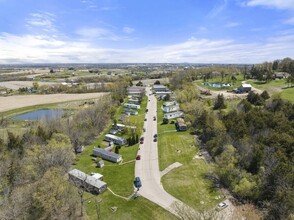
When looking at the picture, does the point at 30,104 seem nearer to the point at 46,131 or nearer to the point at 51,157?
the point at 46,131

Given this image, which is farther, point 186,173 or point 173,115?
point 173,115

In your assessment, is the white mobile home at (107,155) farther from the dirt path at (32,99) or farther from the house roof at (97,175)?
the dirt path at (32,99)

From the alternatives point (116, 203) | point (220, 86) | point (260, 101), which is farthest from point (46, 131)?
point (220, 86)

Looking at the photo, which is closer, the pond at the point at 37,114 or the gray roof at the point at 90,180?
the gray roof at the point at 90,180

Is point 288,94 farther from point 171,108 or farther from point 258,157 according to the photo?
point 258,157

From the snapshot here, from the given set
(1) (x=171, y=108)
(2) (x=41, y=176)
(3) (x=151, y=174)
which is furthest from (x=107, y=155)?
(1) (x=171, y=108)

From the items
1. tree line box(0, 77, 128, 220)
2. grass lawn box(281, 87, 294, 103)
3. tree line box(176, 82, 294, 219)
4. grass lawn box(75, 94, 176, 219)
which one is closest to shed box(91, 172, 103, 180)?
grass lawn box(75, 94, 176, 219)

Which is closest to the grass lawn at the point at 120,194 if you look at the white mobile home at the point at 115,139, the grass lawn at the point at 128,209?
the grass lawn at the point at 128,209
